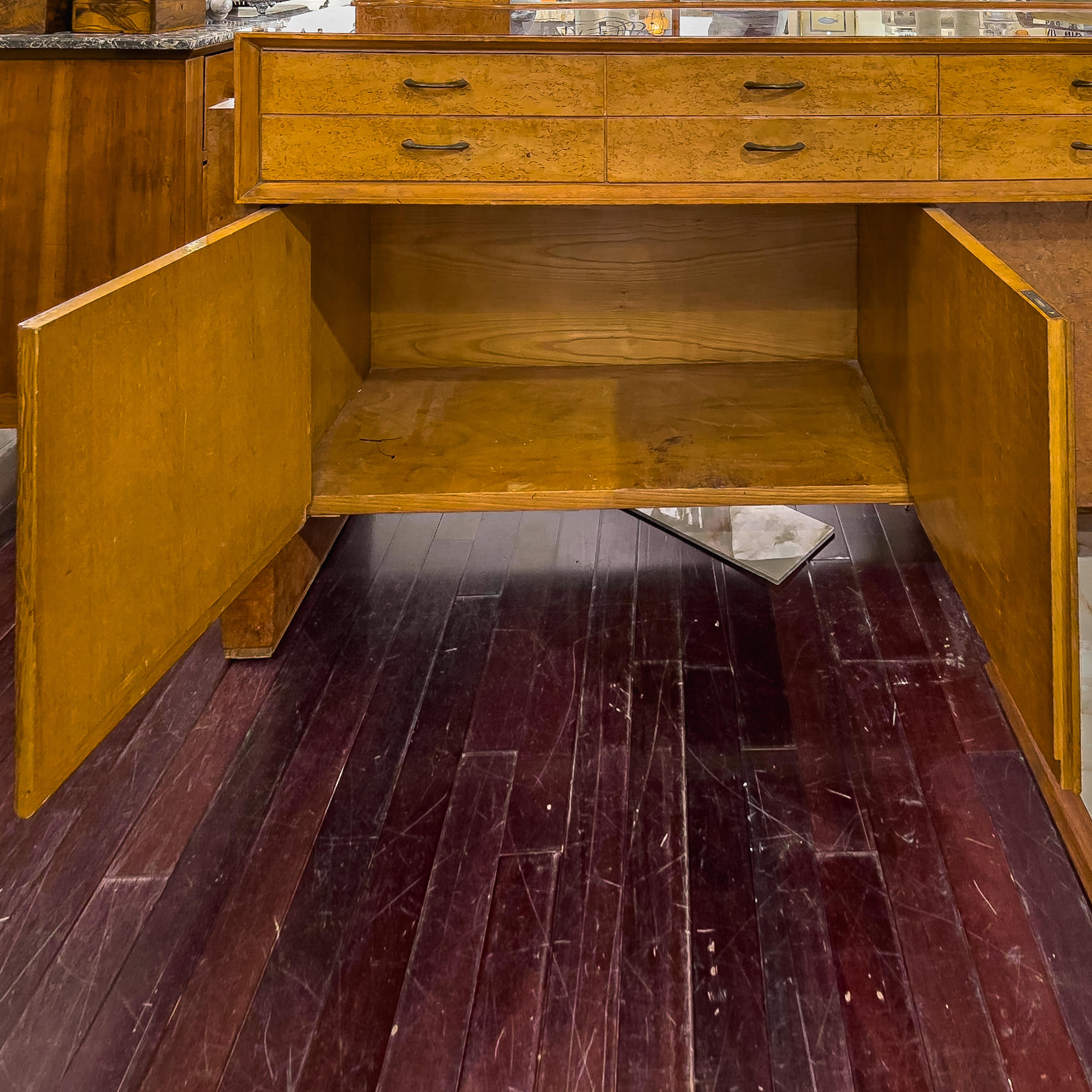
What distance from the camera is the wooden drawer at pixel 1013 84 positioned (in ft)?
3.75

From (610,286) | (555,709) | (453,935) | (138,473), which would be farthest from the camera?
(610,286)

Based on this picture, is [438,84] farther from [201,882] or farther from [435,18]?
[201,882]

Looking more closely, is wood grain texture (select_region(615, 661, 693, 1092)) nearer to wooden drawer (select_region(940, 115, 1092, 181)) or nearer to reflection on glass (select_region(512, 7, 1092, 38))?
wooden drawer (select_region(940, 115, 1092, 181))

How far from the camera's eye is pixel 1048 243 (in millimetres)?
1424

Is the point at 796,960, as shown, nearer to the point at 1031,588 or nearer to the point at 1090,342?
the point at 1031,588

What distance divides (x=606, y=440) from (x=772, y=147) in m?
0.46

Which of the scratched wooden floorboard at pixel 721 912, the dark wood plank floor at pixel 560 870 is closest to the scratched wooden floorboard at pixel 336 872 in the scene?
the dark wood plank floor at pixel 560 870

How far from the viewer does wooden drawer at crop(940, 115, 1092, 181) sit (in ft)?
3.78

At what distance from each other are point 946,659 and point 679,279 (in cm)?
82

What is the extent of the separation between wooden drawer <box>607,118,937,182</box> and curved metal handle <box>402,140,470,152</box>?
7.3 inches

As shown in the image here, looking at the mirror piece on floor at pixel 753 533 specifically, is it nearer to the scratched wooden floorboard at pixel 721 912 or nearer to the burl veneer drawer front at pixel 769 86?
the scratched wooden floorboard at pixel 721 912

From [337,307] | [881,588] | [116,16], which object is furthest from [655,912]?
[116,16]

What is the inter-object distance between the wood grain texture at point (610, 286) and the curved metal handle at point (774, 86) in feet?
1.62

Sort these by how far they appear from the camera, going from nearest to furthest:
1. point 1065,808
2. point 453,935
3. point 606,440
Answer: point 453,935 → point 1065,808 → point 606,440
